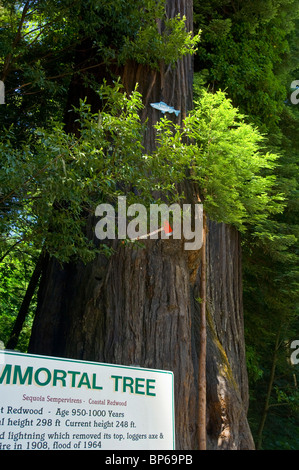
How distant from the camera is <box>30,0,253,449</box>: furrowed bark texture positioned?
6.51m

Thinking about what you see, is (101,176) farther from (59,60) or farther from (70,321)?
(59,60)

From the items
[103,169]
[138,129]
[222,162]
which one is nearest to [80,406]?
[103,169]

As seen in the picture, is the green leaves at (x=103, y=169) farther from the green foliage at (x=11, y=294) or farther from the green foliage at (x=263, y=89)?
the green foliage at (x=11, y=294)

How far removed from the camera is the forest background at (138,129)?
5.49 meters

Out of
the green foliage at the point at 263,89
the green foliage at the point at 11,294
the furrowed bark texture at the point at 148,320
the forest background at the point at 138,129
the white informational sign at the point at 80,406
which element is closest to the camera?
the white informational sign at the point at 80,406

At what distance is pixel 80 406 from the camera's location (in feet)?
12.8

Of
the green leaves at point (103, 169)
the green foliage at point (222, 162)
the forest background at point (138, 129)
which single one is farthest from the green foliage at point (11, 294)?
the green leaves at point (103, 169)

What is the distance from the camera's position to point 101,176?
5777 millimetres

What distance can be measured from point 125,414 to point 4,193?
2.35m

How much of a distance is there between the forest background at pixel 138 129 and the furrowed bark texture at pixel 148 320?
74cm

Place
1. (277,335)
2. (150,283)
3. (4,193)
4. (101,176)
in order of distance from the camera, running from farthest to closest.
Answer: (277,335)
(150,283)
(101,176)
(4,193)

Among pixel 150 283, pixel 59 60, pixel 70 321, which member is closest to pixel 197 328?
pixel 150 283

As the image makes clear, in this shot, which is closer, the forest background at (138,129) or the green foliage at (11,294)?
the forest background at (138,129)

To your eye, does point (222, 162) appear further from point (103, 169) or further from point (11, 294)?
point (11, 294)
